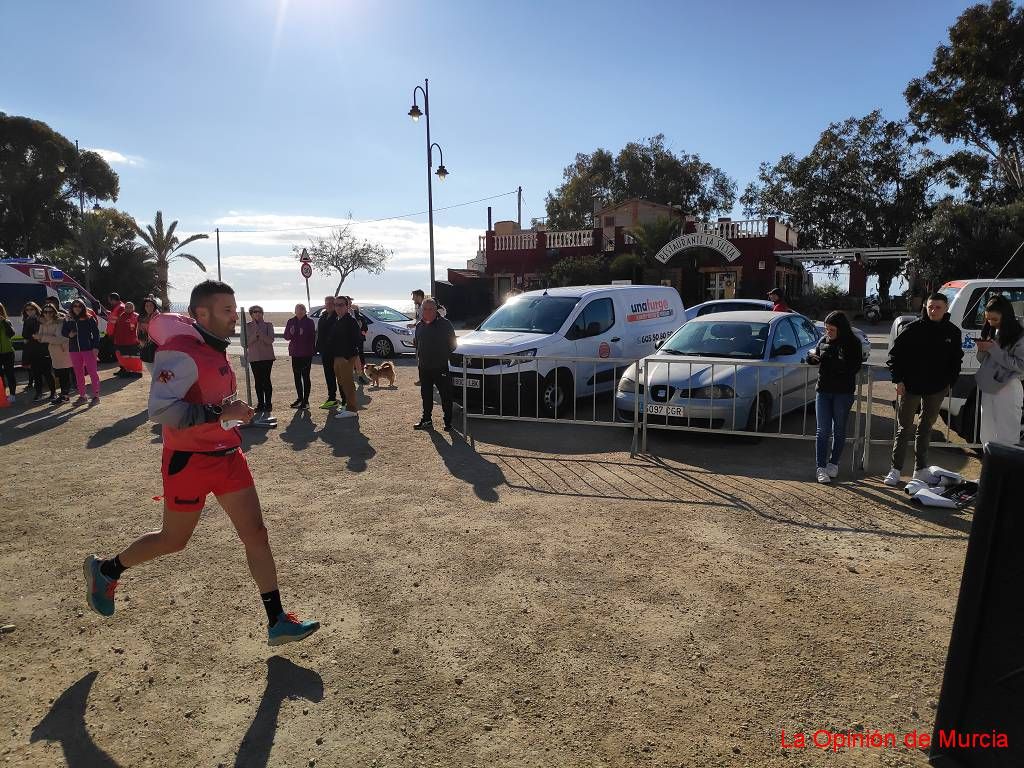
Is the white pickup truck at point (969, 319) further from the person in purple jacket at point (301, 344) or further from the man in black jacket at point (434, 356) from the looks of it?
the person in purple jacket at point (301, 344)

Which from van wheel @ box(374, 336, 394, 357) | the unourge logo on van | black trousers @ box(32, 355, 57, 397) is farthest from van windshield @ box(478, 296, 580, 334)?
van wheel @ box(374, 336, 394, 357)

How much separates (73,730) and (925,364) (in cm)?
650

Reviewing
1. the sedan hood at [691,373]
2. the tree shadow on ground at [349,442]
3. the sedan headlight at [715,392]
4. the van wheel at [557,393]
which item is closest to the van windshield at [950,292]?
the sedan hood at [691,373]

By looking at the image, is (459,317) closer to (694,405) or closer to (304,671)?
(694,405)

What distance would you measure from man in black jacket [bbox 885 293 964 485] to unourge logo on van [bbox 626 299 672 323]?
4.94 metres

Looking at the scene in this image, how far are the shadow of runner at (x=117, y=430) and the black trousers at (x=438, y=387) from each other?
3388 mm

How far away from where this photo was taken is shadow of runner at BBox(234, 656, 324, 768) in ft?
8.71

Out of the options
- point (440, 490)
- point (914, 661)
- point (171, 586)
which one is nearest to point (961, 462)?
point (914, 661)

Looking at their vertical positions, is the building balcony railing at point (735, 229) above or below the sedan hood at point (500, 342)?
above

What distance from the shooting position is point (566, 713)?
2898 mm

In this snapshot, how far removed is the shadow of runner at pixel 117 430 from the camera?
27.0ft

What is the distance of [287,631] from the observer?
3395 mm

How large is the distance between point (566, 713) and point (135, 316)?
44.9 ft

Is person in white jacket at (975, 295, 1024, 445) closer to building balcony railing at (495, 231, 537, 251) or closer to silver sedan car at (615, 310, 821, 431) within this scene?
silver sedan car at (615, 310, 821, 431)
